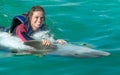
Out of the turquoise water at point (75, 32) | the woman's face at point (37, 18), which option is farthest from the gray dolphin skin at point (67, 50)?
the woman's face at point (37, 18)

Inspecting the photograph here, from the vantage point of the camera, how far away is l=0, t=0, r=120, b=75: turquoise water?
24.7 feet

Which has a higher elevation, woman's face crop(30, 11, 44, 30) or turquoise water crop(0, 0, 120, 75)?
woman's face crop(30, 11, 44, 30)

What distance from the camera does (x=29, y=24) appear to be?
882cm

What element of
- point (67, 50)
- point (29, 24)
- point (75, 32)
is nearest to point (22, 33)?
point (29, 24)

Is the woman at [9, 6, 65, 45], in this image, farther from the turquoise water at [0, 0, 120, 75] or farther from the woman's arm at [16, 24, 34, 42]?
the turquoise water at [0, 0, 120, 75]

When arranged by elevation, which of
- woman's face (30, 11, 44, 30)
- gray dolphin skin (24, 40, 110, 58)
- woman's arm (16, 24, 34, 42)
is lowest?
gray dolphin skin (24, 40, 110, 58)

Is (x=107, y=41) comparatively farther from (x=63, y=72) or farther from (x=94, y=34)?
(x=63, y=72)

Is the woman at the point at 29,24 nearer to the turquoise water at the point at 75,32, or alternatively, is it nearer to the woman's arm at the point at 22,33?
the woman's arm at the point at 22,33

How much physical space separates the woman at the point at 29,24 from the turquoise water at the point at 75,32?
0.57 m

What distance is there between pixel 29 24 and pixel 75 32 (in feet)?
5.63

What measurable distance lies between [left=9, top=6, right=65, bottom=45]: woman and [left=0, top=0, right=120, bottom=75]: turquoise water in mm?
570

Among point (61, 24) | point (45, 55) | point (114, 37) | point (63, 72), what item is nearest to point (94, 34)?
point (114, 37)

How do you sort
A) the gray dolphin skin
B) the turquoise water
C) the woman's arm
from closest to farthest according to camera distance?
the turquoise water < the gray dolphin skin < the woman's arm

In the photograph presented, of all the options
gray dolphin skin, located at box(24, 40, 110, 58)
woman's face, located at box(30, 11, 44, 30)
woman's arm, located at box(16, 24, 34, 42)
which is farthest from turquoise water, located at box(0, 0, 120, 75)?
woman's face, located at box(30, 11, 44, 30)
